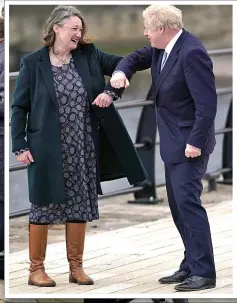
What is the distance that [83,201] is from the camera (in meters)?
6.00

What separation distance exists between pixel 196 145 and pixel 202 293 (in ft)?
2.46

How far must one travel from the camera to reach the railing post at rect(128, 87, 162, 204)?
979cm

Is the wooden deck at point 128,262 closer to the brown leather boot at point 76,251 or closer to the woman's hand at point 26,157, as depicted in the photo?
the brown leather boot at point 76,251

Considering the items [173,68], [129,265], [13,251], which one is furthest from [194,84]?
[13,251]

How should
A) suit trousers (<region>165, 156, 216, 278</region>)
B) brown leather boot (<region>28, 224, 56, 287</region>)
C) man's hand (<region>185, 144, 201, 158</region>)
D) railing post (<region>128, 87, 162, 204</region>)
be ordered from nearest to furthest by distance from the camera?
1. man's hand (<region>185, 144, 201, 158</region>)
2. suit trousers (<region>165, 156, 216, 278</region>)
3. brown leather boot (<region>28, 224, 56, 287</region>)
4. railing post (<region>128, 87, 162, 204</region>)

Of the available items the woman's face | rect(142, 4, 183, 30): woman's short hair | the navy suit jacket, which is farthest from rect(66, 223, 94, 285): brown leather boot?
rect(142, 4, 183, 30): woman's short hair

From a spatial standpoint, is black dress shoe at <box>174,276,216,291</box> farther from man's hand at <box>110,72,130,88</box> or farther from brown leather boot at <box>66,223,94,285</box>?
man's hand at <box>110,72,130,88</box>

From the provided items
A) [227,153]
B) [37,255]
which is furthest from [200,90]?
[227,153]

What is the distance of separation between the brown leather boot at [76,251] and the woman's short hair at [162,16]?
1.12 m

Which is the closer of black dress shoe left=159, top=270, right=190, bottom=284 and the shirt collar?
the shirt collar

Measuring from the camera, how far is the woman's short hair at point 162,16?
18.5ft

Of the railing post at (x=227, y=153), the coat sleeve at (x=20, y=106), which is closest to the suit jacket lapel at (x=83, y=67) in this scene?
the coat sleeve at (x=20, y=106)

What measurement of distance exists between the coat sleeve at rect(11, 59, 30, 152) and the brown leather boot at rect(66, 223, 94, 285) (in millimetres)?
543

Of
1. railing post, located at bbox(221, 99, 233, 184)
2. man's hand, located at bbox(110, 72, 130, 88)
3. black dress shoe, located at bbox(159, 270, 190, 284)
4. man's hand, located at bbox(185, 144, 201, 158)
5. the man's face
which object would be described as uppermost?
the man's face
